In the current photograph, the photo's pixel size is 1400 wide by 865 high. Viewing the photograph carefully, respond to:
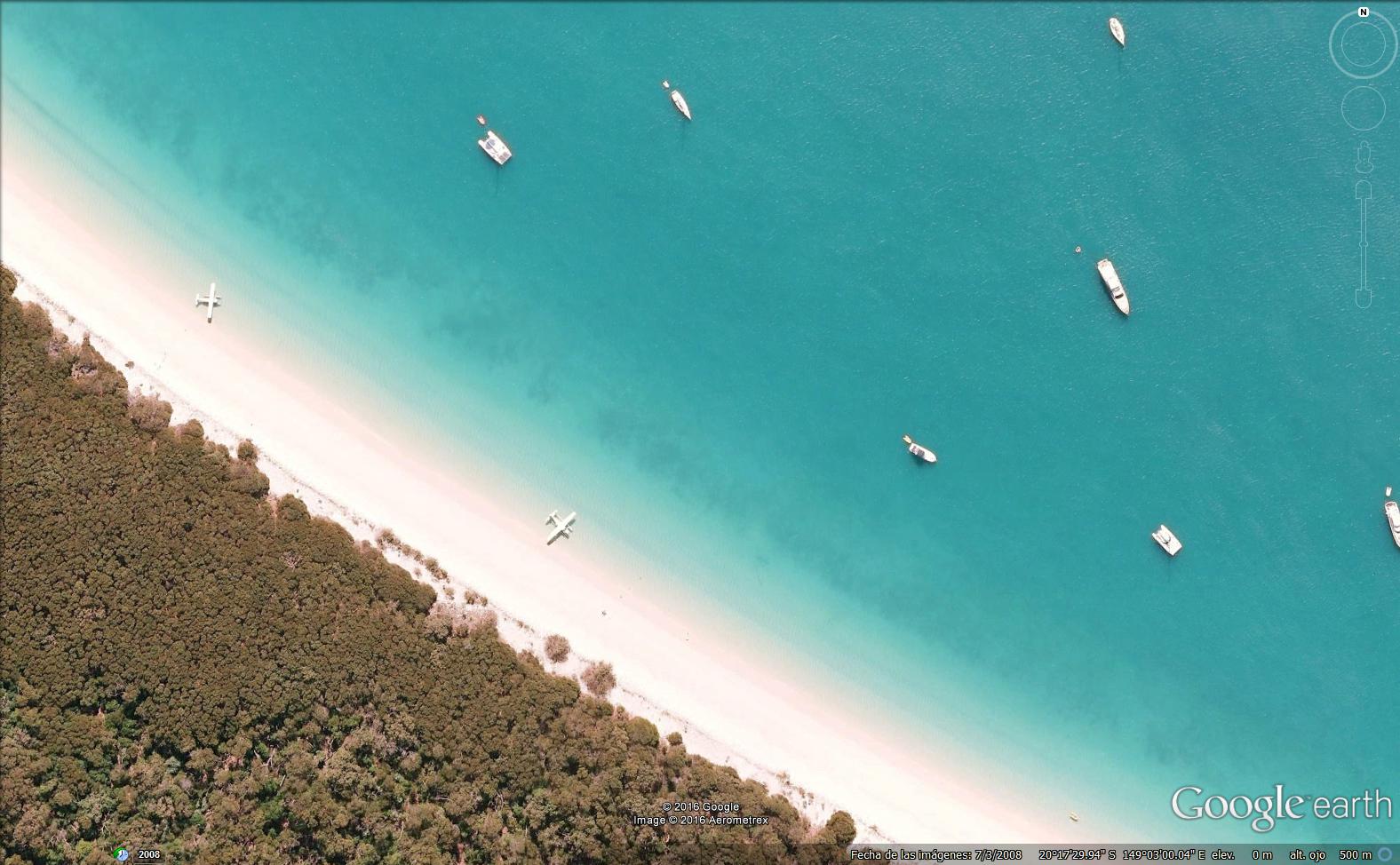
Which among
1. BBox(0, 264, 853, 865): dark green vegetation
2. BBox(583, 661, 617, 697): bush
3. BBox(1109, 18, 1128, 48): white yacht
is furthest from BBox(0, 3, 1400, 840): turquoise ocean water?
BBox(0, 264, 853, 865): dark green vegetation

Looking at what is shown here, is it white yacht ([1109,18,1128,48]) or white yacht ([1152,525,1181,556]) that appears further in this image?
white yacht ([1109,18,1128,48])

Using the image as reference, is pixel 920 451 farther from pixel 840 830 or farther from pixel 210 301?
pixel 210 301

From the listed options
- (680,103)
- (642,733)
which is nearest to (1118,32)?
(680,103)

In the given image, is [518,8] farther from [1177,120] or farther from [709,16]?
[1177,120]

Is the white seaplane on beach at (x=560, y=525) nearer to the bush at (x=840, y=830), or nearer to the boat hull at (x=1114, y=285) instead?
the bush at (x=840, y=830)

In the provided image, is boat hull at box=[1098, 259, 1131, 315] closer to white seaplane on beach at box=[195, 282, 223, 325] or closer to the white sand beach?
the white sand beach

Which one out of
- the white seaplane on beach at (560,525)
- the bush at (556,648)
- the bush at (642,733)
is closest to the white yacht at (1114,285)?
the white seaplane on beach at (560,525)

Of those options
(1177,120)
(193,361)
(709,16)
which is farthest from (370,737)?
(1177,120)
